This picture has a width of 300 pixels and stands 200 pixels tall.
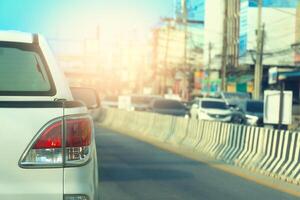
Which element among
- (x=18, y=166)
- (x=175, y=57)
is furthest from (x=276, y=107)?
(x=175, y=57)

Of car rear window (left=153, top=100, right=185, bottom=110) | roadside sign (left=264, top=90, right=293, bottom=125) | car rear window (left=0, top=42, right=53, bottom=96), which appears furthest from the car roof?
car rear window (left=153, top=100, right=185, bottom=110)

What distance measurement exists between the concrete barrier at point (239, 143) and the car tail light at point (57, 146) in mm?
7830

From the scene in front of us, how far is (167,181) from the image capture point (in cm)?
1102

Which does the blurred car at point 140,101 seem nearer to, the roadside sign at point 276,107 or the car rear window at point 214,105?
the car rear window at point 214,105

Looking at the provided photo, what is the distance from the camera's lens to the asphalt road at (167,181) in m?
9.45

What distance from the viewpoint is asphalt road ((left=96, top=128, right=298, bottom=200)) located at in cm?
945

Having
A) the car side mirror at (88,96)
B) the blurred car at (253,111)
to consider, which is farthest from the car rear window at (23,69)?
the blurred car at (253,111)

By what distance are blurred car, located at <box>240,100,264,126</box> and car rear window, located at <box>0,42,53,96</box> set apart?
2948 cm

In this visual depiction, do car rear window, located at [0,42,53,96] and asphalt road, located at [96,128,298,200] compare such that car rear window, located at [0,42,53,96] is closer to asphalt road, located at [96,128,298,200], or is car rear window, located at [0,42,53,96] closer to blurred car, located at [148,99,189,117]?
asphalt road, located at [96,128,298,200]

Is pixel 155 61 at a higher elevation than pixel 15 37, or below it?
higher

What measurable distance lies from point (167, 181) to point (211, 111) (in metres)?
25.9

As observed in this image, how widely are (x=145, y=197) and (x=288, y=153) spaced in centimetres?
379

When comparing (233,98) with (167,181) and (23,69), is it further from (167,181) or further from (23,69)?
(23,69)

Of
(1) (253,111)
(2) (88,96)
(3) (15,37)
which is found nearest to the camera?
Answer: (3) (15,37)
